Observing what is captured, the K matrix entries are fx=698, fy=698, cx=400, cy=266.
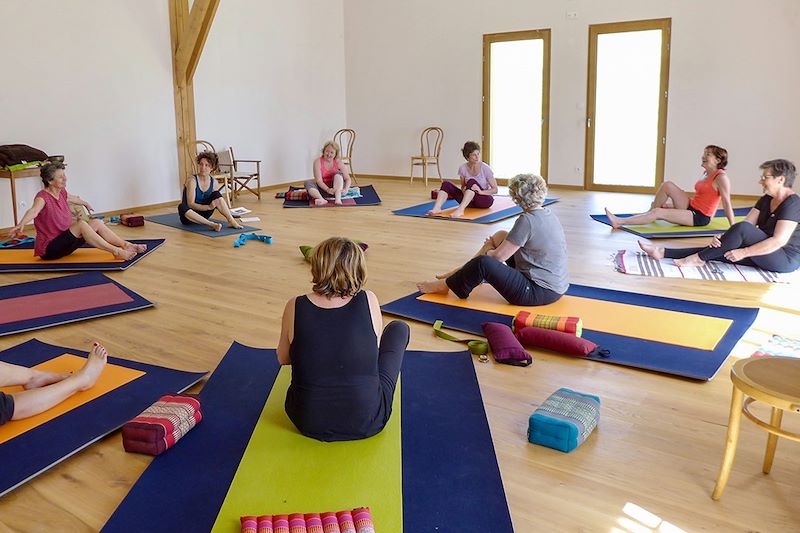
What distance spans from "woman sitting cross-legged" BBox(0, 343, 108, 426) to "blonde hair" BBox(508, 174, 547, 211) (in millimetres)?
2138

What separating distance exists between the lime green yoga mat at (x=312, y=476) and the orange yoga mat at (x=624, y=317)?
150cm

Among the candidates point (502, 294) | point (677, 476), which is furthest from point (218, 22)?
point (677, 476)

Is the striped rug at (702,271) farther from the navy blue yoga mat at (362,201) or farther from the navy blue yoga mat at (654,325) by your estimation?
the navy blue yoga mat at (362,201)

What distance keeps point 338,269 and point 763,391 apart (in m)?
1.23

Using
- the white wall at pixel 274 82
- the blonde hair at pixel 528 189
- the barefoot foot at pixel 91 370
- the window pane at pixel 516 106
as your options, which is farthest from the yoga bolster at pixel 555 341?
the window pane at pixel 516 106

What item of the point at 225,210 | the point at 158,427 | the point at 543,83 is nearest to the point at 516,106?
the point at 543,83

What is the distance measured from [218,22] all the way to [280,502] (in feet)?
25.7

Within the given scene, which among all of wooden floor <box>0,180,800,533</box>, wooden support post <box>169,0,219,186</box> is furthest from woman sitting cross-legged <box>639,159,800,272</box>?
wooden support post <box>169,0,219,186</box>

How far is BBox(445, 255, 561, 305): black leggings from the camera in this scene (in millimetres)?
3721

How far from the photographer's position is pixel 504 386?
2854 millimetres

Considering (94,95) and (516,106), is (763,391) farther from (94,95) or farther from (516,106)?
(516,106)

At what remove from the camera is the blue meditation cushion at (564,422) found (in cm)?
230

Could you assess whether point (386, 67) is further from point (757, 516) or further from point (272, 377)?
point (757, 516)

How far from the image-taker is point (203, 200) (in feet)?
22.0
